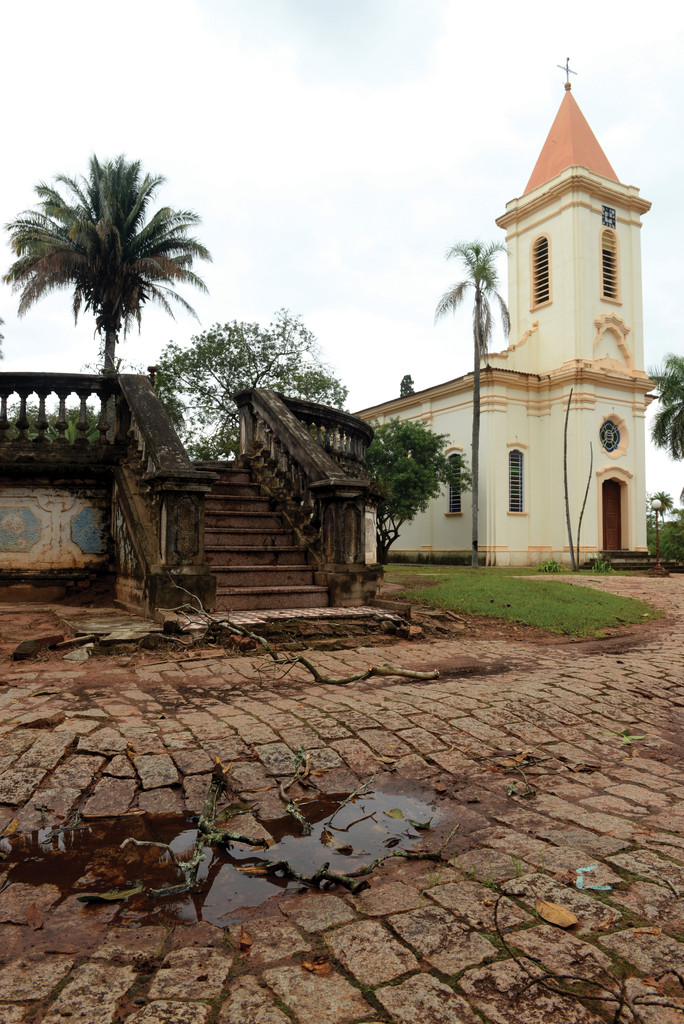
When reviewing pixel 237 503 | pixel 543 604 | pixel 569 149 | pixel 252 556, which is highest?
pixel 569 149

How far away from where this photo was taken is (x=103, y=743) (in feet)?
10.6

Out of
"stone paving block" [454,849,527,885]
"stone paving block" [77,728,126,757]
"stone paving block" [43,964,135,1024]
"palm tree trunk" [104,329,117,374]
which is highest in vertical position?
"palm tree trunk" [104,329,117,374]

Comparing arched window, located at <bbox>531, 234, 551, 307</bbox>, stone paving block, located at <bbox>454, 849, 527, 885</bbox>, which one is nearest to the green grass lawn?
stone paving block, located at <bbox>454, 849, 527, 885</bbox>

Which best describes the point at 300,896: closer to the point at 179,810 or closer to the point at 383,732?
the point at 179,810

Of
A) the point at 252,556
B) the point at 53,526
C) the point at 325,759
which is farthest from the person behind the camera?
the point at 53,526

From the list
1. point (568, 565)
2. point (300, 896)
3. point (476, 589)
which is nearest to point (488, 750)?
point (300, 896)

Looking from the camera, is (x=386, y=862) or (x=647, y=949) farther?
(x=386, y=862)

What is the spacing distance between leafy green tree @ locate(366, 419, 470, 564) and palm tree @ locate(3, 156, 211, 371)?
974cm

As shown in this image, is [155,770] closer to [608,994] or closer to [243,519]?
[608,994]

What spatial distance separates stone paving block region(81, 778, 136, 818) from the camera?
276cm

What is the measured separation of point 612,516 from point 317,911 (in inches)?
1074

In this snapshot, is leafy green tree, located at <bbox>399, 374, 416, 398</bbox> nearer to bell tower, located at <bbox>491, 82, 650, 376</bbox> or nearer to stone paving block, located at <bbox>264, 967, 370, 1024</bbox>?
bell tower, located at <bbox>491, 82, 650, 376</bbox>

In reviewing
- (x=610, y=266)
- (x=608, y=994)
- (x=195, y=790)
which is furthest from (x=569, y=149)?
(x=608, y=994)

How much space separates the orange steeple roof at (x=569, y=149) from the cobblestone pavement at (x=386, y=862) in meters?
28.7
